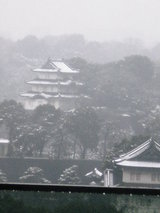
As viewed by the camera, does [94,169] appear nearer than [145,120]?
Yes

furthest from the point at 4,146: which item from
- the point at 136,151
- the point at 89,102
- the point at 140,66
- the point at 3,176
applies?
the point at 140,66

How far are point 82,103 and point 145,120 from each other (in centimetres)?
111

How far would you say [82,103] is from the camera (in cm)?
790

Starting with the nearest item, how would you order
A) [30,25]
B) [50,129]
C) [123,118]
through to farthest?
[50,129]
[123,118]
[30,25]

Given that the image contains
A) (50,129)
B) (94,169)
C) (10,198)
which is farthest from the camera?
(50,129)

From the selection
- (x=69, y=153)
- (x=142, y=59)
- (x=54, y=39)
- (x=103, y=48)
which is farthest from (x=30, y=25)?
(x=69, y=153)

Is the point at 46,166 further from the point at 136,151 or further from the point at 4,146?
the point at 136,151

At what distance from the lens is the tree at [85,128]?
692 cm

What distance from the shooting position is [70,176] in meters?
6.39

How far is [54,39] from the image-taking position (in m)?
8.50

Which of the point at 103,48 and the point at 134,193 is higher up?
the point at 103,48

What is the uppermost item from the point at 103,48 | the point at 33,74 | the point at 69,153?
the point at 103,48

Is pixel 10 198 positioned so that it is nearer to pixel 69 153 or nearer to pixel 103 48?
pixel 69 153

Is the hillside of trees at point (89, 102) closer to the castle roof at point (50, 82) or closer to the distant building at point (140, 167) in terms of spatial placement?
the castle roof at point (50, 82)
